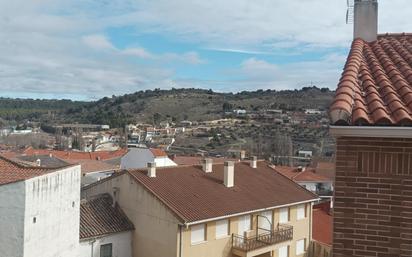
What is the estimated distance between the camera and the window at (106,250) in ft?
80.9

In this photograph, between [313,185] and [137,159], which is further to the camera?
[313,185]

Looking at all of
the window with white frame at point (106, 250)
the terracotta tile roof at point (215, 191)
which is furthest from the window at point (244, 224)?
the window with white frame at point (106, 250)

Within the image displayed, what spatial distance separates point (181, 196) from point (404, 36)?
62.0ft

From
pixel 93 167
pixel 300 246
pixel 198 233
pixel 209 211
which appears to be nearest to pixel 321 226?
pixel 300 246

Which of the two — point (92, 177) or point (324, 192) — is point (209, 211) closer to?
point (92, 177)

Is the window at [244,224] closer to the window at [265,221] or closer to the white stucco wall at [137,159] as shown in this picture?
the window at [265,221]

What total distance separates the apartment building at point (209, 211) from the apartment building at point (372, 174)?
1880 centimetres

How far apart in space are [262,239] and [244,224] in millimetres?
1686

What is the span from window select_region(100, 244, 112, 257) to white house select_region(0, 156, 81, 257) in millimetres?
2895

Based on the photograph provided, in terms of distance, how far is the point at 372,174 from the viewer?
5.24m

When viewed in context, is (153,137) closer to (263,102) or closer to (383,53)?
(263,102)

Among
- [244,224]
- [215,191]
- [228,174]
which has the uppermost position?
[228,174]

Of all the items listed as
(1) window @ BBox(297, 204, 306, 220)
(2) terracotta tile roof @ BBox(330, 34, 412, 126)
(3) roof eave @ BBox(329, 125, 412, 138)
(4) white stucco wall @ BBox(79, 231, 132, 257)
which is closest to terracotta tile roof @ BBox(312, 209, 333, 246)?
(1) window @ BBox(297, 204, 306, 220)

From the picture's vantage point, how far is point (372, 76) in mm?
6562
